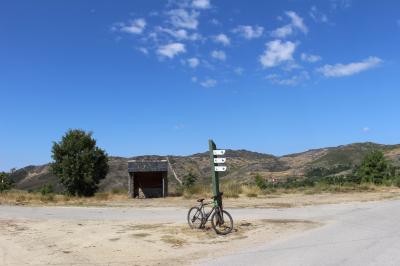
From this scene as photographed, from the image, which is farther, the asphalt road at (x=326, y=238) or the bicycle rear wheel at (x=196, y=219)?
the bicycle rear wheel at (x=196, y=219)

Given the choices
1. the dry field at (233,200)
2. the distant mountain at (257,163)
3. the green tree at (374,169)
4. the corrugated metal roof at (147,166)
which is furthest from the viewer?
the distant mountain at (257,163)

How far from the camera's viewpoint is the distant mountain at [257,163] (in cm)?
8725

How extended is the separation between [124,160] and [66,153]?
52538 mm

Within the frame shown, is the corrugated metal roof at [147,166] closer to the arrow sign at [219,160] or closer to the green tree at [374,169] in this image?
the arrow sign at [219,160]

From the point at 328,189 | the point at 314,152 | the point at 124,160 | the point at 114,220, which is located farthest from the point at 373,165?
the point at 314,152

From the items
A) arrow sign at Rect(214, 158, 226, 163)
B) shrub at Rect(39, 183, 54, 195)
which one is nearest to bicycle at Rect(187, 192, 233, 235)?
arrow sign at Rect(214, 158, 226, 163)

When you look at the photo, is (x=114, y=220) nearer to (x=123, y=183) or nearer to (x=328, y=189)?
(x=328, y=189)

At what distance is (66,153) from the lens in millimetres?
35250

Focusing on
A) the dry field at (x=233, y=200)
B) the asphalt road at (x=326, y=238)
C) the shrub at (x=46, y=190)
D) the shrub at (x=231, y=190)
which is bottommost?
the asphalt road at (x=326, y=238)

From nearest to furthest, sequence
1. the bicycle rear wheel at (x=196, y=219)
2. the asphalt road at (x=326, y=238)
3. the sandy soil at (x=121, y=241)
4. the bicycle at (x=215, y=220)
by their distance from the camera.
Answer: the asphalt road at (x=326, y=238) < the sandy soil at (x=121, y=241) < the bicycle at (x=215, y=220) < the bicycle rear wheel at (x=196, y=219)

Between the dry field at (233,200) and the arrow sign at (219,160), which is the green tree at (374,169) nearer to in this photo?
the dry field at (233,200)

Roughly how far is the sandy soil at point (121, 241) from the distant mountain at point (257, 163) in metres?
58.8

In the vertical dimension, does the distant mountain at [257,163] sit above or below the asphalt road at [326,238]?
above

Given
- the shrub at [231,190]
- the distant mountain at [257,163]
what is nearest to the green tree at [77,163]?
the shrub at [231,190]
